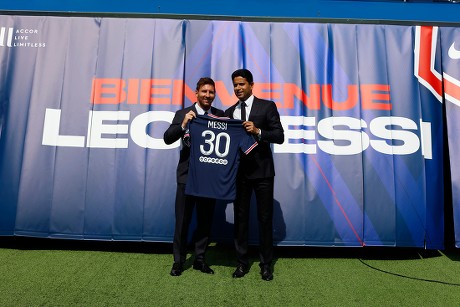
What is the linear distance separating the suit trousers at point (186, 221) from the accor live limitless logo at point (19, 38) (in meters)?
2.59

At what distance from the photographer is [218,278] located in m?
2.55

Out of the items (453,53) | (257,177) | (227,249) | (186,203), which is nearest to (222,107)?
(257,177)

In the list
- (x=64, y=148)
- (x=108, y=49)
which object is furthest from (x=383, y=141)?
(x=64, y=148)


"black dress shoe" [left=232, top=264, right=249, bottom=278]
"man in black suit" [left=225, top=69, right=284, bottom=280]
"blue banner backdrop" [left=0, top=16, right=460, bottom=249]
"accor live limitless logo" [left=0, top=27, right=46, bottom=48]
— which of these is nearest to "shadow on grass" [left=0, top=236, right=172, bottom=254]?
"blue banner backdrop" [left=0, top=16, right=460, bottom=249]

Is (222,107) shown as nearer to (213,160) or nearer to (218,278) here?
(213,160)

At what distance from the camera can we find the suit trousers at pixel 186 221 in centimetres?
261

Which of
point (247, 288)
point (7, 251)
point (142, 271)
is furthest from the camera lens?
point (7, 251)

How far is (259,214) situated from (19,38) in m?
3.46

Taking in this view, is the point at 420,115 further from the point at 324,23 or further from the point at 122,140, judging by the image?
the point at 122,140

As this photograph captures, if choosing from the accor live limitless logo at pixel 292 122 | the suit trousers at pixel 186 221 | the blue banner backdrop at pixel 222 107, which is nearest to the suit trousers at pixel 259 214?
the suit trousers at pixel 186 221

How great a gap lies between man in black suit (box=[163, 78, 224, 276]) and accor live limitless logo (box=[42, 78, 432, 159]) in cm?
72

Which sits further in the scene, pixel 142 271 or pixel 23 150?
pixel 23 150

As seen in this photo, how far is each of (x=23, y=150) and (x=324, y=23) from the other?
377 centimetres

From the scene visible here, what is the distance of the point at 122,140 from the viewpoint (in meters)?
3.31
